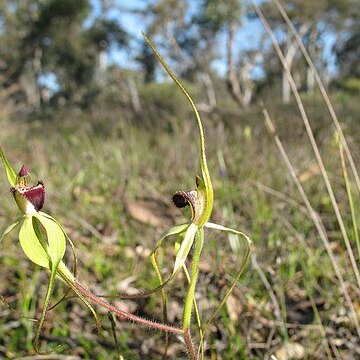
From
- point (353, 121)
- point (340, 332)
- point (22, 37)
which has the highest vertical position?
point (340, 332)

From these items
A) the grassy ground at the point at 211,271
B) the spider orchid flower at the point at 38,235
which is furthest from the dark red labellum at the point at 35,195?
the grassy ground at the point at 211,271

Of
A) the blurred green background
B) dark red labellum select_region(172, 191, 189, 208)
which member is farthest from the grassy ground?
dark red labellum select_region(172, 191, 189, 208)

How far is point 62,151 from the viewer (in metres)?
3.76

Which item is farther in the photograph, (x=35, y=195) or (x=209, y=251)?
(x=209, y=251)

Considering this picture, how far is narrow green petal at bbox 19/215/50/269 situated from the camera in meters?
0.43

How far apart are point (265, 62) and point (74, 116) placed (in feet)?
51.6

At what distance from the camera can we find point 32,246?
43 centimetres

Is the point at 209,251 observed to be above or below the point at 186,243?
below

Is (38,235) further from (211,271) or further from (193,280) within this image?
(211,271)

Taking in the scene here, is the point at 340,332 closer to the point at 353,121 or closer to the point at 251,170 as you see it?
the point at 251,170

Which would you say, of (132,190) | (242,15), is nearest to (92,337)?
(132,190)

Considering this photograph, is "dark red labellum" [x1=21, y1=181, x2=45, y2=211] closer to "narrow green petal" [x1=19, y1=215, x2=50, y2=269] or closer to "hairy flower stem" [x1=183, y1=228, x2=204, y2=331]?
"narrow green petal" [x1=19, y1=215, x2=50, y2=269]

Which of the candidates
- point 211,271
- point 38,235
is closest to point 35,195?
point 38,235

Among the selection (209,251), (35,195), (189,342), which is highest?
(35,195)
